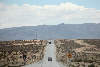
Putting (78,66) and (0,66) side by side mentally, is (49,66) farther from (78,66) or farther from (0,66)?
(0,66)

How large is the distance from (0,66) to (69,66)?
40.6ft

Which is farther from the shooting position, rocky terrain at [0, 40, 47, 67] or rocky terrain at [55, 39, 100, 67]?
rocky terrain at [0, 40, 47, 67]

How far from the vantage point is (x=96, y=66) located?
45.9m

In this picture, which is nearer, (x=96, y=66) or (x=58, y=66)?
(x=58, y=66)

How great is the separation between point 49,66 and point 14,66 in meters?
7.15

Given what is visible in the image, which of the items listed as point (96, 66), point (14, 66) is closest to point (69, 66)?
point (96, 66)

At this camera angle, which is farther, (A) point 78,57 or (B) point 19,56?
(B) point 19,56

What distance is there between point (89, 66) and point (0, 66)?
1586cm

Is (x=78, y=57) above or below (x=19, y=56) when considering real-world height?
above

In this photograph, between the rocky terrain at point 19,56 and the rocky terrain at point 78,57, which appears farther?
the rocky terrain at point 19,56

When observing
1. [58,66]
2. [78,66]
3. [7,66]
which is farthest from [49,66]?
[7,66]

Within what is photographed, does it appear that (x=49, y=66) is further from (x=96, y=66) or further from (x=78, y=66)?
(x=96, y=66)

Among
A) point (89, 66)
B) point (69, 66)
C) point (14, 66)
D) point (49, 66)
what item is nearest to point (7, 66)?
point (14, 66)

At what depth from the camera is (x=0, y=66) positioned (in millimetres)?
45312
